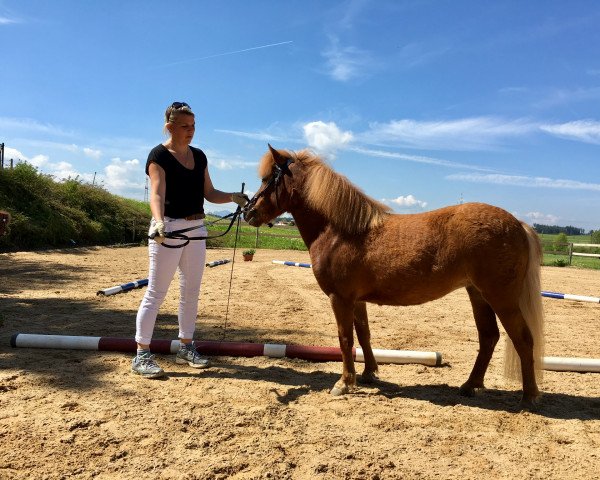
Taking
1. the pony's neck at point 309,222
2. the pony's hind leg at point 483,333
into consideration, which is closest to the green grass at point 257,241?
the pony's neck at point 309,222

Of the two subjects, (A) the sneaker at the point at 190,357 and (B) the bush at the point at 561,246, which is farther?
(B) the bush at the point at 561,246

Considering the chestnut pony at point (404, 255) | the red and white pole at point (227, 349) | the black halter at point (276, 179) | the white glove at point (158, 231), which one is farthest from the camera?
the red and white pole at point (227, 349)

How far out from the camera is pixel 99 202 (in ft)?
77.7

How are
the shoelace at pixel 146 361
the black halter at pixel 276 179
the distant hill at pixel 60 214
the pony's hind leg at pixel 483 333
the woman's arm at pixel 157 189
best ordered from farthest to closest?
the distant hill at pixel 60 214, the black halter at pixel 276 179, the shoelace at pixel 146 361, the pony's hind leg at pixel 483 333, the woman's arm at pixel 157 189

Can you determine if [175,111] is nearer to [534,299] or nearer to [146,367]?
[146,367]

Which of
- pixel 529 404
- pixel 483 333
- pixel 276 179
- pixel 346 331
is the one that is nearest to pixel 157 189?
pixel 276 179

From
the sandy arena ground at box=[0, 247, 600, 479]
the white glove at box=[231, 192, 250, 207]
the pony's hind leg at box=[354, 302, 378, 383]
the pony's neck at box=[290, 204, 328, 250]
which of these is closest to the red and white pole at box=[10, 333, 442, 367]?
the sandy arena ground at box=[0, 247, 600, 479]

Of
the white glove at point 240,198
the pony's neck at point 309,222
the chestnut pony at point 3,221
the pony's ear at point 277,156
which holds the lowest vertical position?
the chestnut pony at point 3,221

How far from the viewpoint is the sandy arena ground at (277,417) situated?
8.60ft

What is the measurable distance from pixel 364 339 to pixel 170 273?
205cm

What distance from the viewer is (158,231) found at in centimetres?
377

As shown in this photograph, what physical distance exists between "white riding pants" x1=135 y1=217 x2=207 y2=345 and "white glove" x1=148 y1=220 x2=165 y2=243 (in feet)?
0.42

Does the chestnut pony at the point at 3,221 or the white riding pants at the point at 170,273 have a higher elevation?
the chestnut pony at the point at 3,221

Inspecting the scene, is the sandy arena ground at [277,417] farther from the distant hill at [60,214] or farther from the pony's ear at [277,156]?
the distant hill at [60,214]
